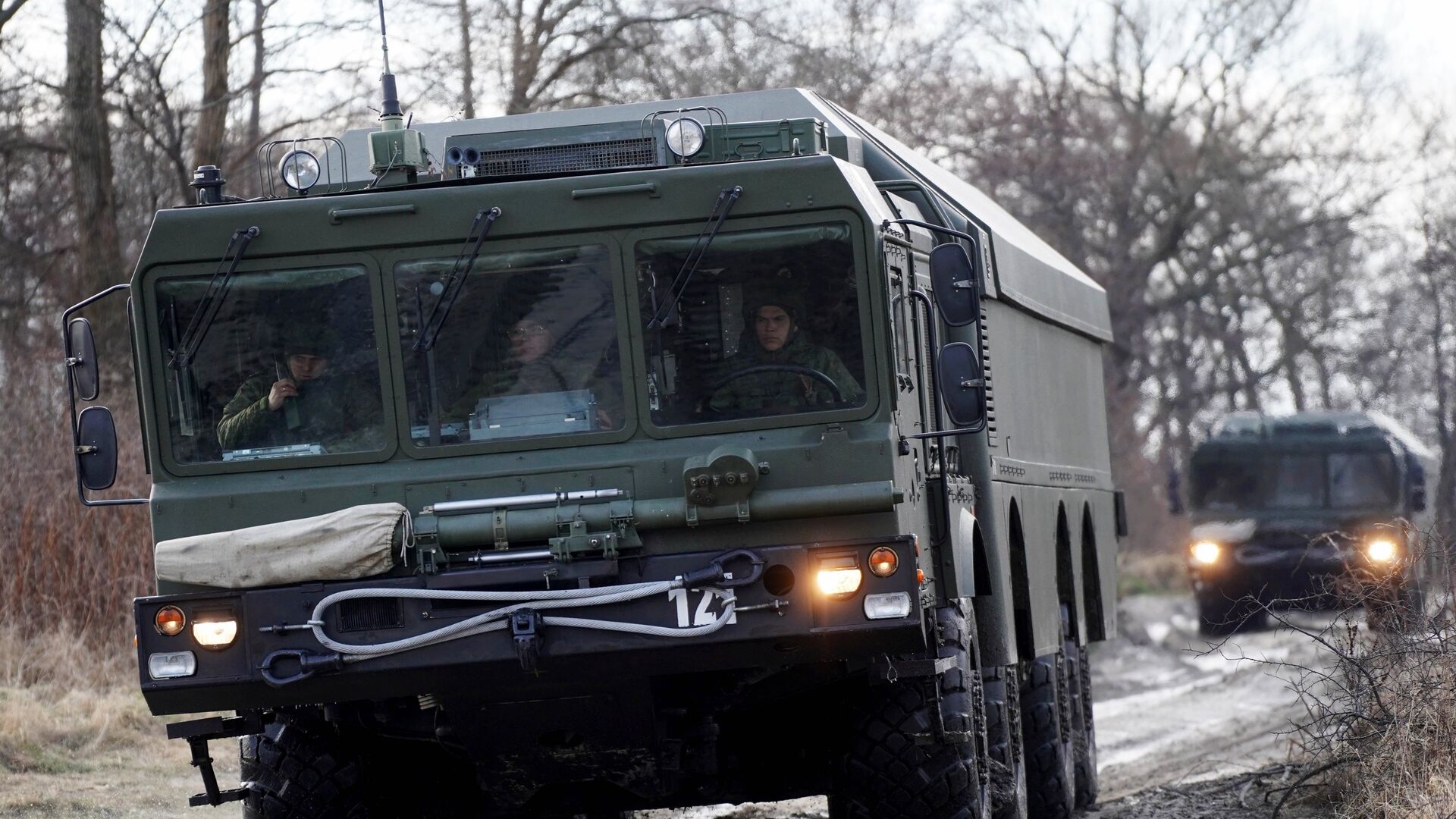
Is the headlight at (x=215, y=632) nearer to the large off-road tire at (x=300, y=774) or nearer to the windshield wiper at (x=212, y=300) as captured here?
the large off-road tire at (x=300, y=774)

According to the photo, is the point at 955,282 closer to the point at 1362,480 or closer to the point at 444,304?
the point at 444,304

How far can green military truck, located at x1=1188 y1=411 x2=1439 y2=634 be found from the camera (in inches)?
1017

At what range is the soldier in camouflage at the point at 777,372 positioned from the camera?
24.9 ft

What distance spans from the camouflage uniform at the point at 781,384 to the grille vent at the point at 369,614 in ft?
4.49

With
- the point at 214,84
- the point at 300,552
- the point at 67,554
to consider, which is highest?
the point at 214,84

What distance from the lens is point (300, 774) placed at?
27.3ft

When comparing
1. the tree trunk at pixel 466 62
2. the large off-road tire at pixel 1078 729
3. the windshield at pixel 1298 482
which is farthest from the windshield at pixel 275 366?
the windshield at pixel 1298 482

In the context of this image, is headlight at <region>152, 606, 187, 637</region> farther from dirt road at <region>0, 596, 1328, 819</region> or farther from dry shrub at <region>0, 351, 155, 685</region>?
dry shrub at <region>0, 351, 155, 685</region>

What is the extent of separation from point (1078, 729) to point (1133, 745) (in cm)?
509

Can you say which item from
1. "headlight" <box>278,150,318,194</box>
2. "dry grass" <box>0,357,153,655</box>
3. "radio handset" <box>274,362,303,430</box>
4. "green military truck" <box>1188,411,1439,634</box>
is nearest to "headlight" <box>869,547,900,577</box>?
"radio handset" <box>274,362,303,430</box>

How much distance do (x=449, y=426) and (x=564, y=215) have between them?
0.89 meters

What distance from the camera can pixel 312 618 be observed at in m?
7.35

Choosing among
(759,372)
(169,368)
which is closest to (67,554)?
(169,368)

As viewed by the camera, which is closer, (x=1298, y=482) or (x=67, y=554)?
(x=67, y=554)
